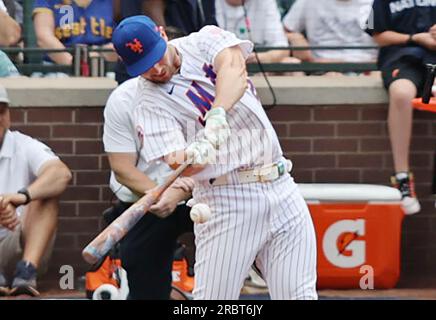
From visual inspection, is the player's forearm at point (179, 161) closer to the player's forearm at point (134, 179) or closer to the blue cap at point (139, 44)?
the blue cap at point (139, 44)

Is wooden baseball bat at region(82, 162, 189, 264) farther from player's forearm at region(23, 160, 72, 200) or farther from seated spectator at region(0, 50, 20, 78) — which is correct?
seated spectator at region(0, 50, 20, 78)

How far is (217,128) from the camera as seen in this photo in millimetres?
5234

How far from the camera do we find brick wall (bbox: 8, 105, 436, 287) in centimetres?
829

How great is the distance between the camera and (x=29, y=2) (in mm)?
8422

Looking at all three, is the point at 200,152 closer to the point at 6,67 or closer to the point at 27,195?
the point at 27,195

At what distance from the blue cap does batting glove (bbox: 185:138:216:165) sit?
45cm

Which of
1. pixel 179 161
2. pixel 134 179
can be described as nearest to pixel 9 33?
pixel 134 179

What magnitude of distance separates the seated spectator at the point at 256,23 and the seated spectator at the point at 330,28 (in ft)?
0.35

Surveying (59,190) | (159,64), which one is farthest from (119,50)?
(59,190)

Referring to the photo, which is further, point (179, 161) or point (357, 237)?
point (357, 237)

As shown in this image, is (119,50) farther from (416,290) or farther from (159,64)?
(416,290)

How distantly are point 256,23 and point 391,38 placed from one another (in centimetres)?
92

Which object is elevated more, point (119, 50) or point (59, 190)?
point (119, 50)
